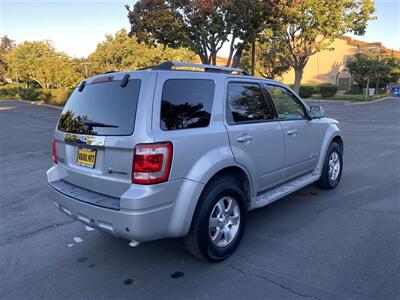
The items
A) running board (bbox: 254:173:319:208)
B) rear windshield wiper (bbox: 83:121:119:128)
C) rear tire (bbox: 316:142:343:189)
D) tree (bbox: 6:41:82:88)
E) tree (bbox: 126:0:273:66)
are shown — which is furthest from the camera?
tree (bbox: 6:41:82:88)

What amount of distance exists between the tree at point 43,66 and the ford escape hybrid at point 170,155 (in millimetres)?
31529

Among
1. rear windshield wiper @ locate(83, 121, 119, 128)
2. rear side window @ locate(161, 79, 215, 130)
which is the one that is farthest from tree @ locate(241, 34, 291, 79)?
rear windshield wiper @ locate(83, 121, 119, 128)

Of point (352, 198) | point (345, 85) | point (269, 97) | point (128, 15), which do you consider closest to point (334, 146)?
point (352, 198)

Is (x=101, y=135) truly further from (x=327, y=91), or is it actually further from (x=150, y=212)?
(x=327, y=91)

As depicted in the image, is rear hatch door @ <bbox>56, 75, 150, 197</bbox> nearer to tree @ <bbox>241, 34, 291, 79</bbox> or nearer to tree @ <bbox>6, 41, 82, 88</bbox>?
tree @ <bbox>241, 34, 291, 79</bbox>

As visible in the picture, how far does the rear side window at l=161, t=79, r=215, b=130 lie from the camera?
2965 mm

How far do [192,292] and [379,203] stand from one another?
10.3 ft

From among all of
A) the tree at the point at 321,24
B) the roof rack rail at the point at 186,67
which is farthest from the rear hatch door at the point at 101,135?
the tree at the point at 321,24

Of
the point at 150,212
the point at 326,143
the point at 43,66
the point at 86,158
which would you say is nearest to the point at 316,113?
the point at 326,143

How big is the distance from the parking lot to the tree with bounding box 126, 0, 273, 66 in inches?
306

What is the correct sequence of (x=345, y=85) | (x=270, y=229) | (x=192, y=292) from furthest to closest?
(x=345, y=85) → (x=270, y=229) → (x=192, y=292)

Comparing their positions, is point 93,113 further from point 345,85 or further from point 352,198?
point 345,85

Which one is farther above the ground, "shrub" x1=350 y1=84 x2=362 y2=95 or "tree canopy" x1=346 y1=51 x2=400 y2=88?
"tree canopy" x1=346 y1=51 x2=400 y2=88

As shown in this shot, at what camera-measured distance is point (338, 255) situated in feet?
11.0
